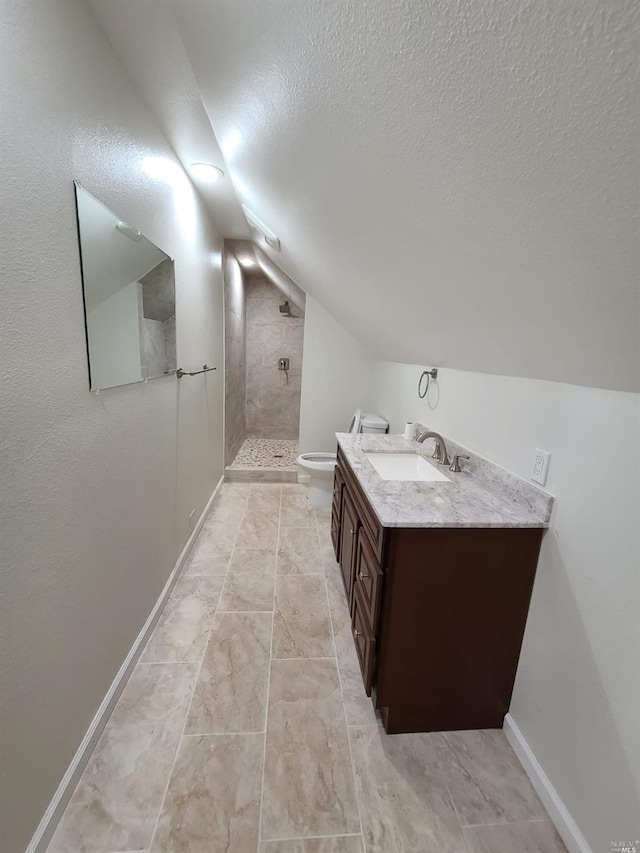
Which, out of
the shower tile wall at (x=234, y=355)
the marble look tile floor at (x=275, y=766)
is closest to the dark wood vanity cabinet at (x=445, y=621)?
the marble look tile floor at (x=275, y=766)

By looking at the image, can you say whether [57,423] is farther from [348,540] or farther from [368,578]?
[348,540]

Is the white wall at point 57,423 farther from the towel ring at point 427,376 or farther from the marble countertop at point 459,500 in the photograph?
the towel ring at point 427,376

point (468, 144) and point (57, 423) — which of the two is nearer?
point (468, 144)

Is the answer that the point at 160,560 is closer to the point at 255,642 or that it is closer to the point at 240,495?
the point at 255,642

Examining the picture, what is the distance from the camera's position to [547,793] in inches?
42.8

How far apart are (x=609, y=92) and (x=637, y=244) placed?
250 millimetres

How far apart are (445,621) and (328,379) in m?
2.50

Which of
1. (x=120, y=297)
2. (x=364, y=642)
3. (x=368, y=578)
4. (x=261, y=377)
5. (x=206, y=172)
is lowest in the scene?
(x=364, y=642)

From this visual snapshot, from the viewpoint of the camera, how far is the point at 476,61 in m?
0.53

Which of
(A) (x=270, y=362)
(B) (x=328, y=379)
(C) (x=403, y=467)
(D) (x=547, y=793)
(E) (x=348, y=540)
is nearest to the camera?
(D) (x=547, y=793)

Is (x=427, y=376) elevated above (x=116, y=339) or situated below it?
below

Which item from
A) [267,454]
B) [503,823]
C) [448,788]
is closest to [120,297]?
[448,788]

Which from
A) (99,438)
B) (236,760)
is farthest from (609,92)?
(236,760)

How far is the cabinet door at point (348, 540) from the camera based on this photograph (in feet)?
5.40
